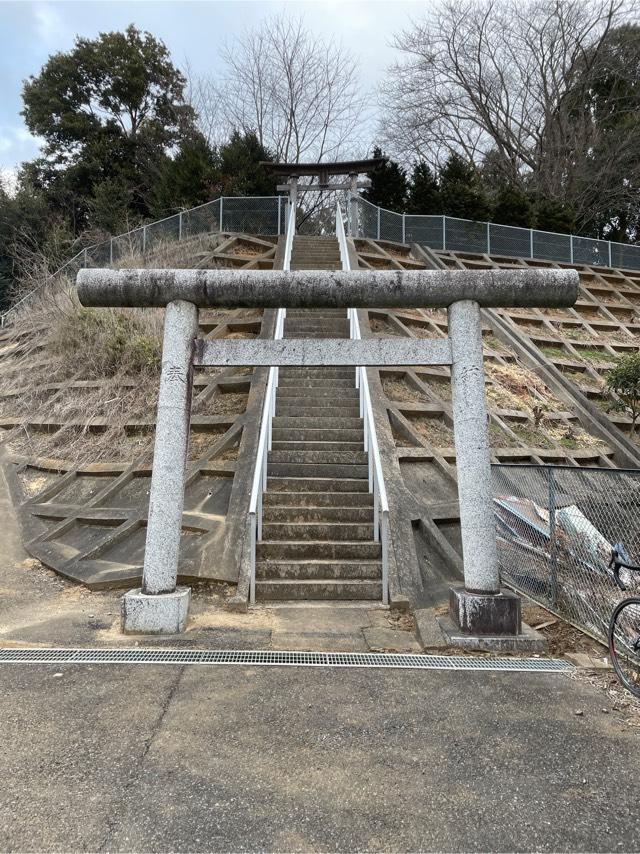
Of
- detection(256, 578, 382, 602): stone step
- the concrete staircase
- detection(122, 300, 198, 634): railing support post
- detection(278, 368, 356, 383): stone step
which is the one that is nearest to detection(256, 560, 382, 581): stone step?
the concrete staircase

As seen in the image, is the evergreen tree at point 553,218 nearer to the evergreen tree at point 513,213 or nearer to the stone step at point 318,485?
the evergreen tree at point 513,213

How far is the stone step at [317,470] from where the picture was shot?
7020 mm

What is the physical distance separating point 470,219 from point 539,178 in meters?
11.6

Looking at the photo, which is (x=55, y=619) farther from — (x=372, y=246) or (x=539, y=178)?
(x=539, y=178)

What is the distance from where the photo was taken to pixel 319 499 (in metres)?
6.62

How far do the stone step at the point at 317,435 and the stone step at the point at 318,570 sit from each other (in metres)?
2.39

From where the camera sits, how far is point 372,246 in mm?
15125

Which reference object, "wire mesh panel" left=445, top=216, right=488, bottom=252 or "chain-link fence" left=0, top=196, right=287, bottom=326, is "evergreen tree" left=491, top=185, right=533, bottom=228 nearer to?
"wire mesh panel" left=445, top=216, right=488, bottom=252

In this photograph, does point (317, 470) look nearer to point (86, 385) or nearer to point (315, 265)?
point (86, 385)

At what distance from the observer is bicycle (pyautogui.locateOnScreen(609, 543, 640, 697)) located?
11.1 feet

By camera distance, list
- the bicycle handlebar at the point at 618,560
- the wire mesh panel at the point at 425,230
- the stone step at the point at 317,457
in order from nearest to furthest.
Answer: the bicycle handlebar at the point at 618,560 → the stone step at the point at 317,457 → the wire mesh panel at the point at 425,230

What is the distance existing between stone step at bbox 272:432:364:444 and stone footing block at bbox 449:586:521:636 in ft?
11.9

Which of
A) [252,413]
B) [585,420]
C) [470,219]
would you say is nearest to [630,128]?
[470,219]

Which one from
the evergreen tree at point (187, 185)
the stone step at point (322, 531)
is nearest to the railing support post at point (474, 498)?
the stone step at point (322, 531)
